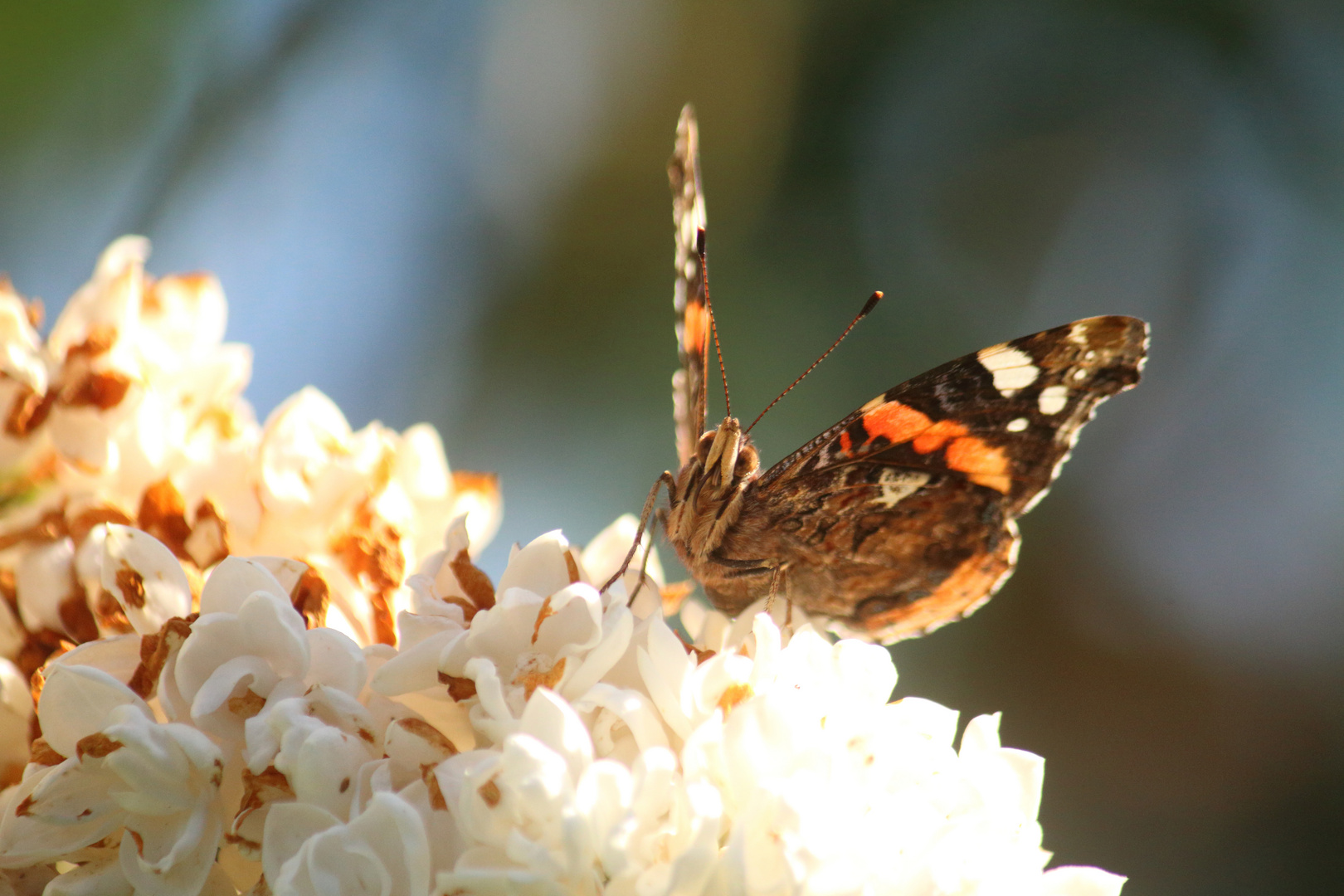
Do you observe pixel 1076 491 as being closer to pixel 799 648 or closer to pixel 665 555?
pixel 665 555

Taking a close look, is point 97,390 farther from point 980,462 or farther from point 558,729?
point 980,462

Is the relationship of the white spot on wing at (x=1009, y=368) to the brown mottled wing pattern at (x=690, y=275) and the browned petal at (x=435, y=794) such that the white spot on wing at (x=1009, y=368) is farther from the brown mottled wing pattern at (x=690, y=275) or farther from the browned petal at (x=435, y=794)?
the browned petal at (x=435, y=794)

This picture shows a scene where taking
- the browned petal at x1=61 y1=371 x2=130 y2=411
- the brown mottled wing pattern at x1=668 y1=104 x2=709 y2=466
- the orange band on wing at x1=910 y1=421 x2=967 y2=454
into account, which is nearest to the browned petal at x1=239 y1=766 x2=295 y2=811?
the browned petal at x1=61 y1=371 x2=130 y2=411

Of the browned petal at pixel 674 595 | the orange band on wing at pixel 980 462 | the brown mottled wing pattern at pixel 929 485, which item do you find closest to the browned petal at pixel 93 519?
the browned petal at pixel 674 595

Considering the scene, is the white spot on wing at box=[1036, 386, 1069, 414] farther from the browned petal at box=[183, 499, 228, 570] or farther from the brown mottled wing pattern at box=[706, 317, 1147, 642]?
the browned petal at box=[183, 499, 228, 570]

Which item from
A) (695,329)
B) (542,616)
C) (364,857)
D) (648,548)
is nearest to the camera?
(364,857)

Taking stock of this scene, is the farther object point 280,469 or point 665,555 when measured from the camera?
point 665,555

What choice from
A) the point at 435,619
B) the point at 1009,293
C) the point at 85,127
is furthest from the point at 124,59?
the point at 1009,293

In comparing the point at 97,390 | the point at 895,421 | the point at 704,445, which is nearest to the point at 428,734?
the point at 97,390
